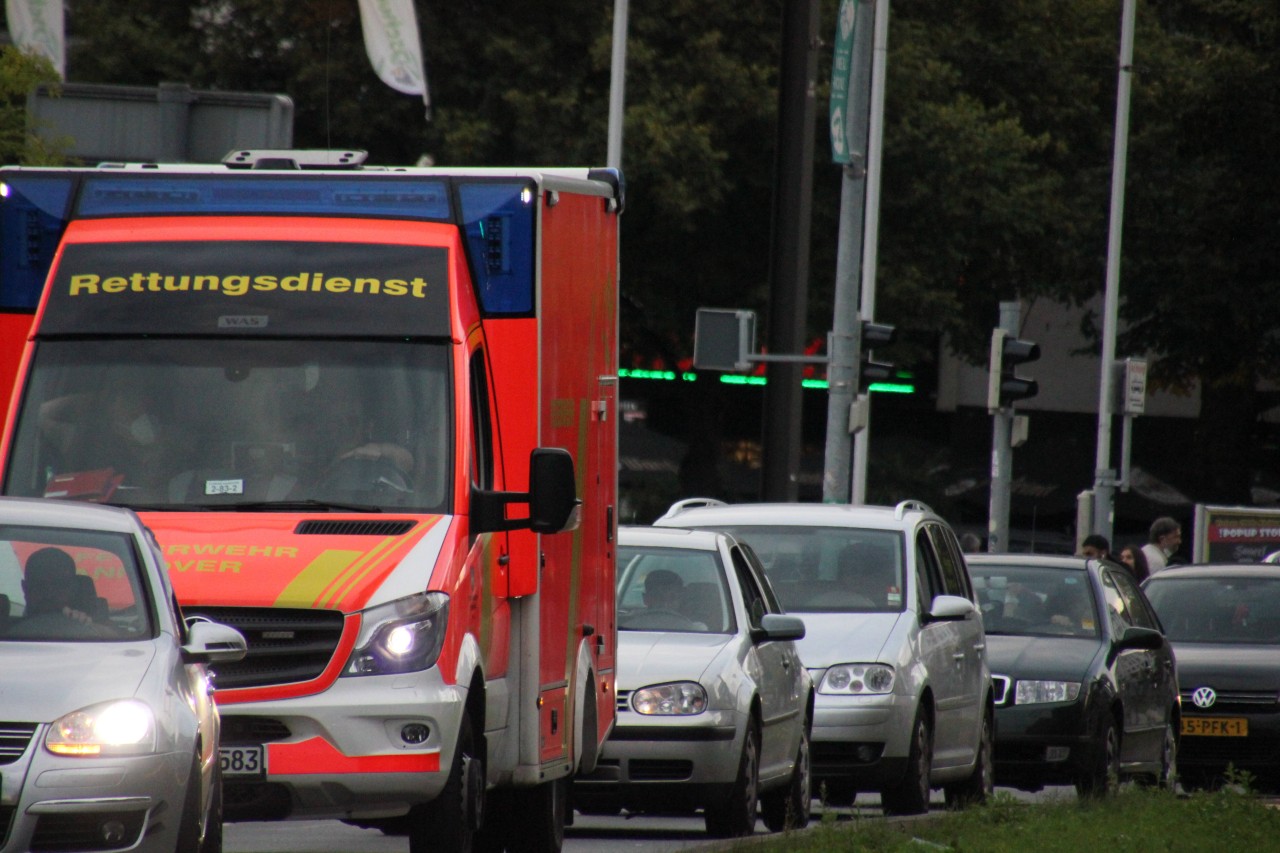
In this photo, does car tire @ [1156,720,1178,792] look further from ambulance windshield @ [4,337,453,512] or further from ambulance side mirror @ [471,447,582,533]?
ambulance windshield @ [4,337,453,512]

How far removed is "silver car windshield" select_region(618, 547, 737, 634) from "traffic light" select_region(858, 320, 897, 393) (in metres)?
9.53

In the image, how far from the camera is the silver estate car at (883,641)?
46.0 feet

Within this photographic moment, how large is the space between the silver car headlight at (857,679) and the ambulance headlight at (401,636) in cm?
527

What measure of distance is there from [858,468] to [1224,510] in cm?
475

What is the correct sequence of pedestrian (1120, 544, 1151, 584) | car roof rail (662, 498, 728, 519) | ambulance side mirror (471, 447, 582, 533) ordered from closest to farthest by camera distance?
ambulance side mirror (471, 447, 582, 533) → car roof rail (662, 498, 728, 519) → pedestrian (1120, 544, 1151, 584)

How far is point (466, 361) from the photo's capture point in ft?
32.0

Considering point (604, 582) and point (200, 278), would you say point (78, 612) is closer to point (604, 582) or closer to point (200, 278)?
point (200, 278)

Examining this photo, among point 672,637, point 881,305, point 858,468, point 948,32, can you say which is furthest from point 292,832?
point 948,32

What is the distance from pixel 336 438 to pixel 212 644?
157cm

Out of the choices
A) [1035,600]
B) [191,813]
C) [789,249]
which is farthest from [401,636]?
[789,249]

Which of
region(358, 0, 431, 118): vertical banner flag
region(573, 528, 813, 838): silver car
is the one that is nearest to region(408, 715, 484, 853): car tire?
region(573, 528, 813, 838): silver car

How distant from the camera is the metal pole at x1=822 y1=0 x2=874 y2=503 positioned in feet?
75.1

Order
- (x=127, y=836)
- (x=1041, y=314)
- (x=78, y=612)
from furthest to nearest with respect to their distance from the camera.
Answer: (x=1041, y=314), (x=78, y=612), (x=127, y=836)

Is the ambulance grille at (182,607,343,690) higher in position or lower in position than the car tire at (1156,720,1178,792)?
higher
